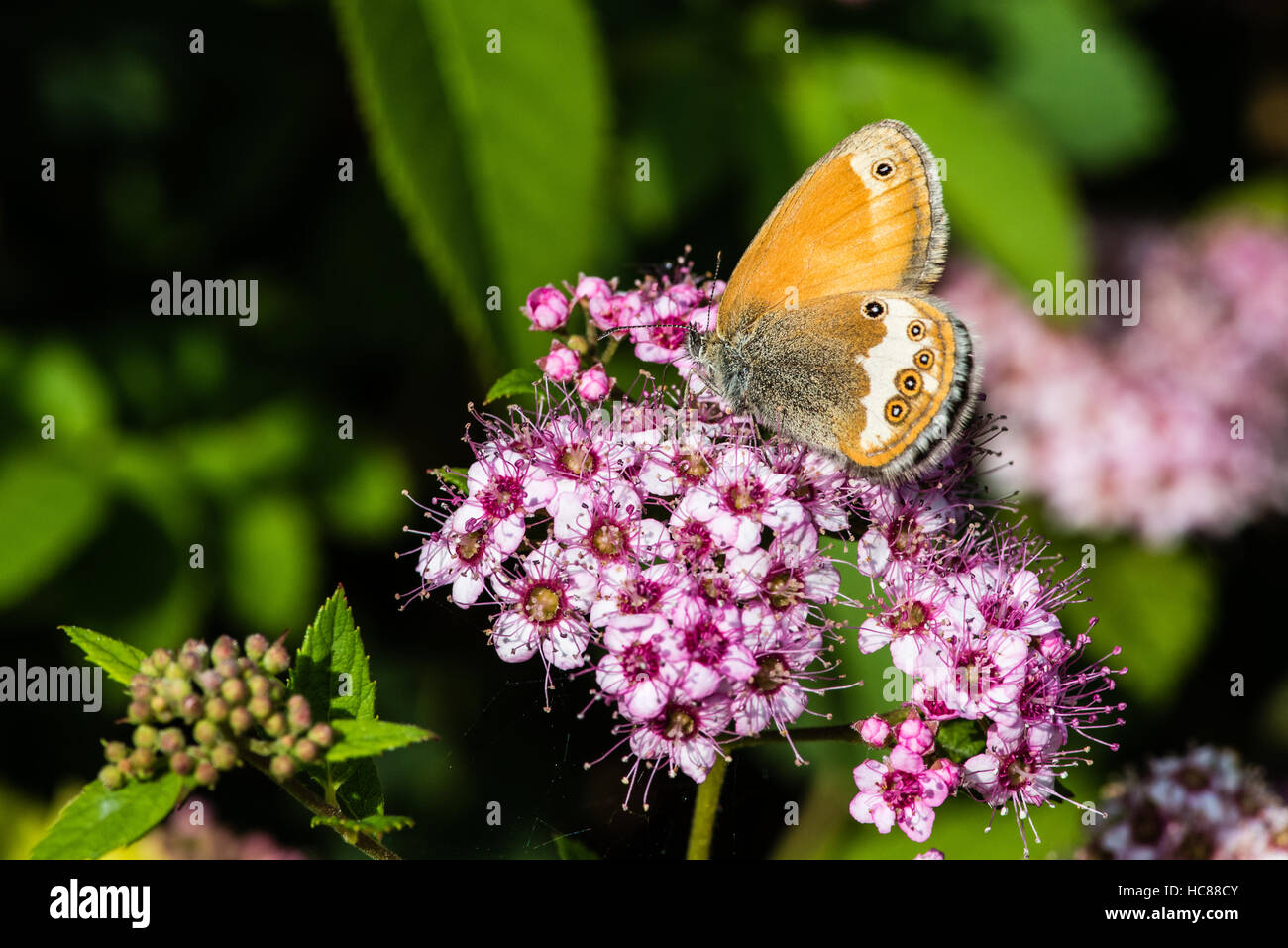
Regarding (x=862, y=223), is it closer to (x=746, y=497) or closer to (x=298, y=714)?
(x=746, y=497)

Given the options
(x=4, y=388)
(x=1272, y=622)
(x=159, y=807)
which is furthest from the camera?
(x=1272, y=622)

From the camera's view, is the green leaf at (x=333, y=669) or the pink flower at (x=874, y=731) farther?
the pink flower at (x=874, y=731)

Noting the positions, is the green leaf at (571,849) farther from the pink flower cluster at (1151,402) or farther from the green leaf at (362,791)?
the pink flower cluster at (1151,402)

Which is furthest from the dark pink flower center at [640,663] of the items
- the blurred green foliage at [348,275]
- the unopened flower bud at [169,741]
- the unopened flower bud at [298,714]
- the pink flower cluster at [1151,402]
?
the pink flower cluster at [1151,402]

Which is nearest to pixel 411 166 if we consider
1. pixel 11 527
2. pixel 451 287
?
pixel 451 287

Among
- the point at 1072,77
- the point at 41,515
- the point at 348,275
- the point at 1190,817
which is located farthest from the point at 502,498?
the point at 1072,77
